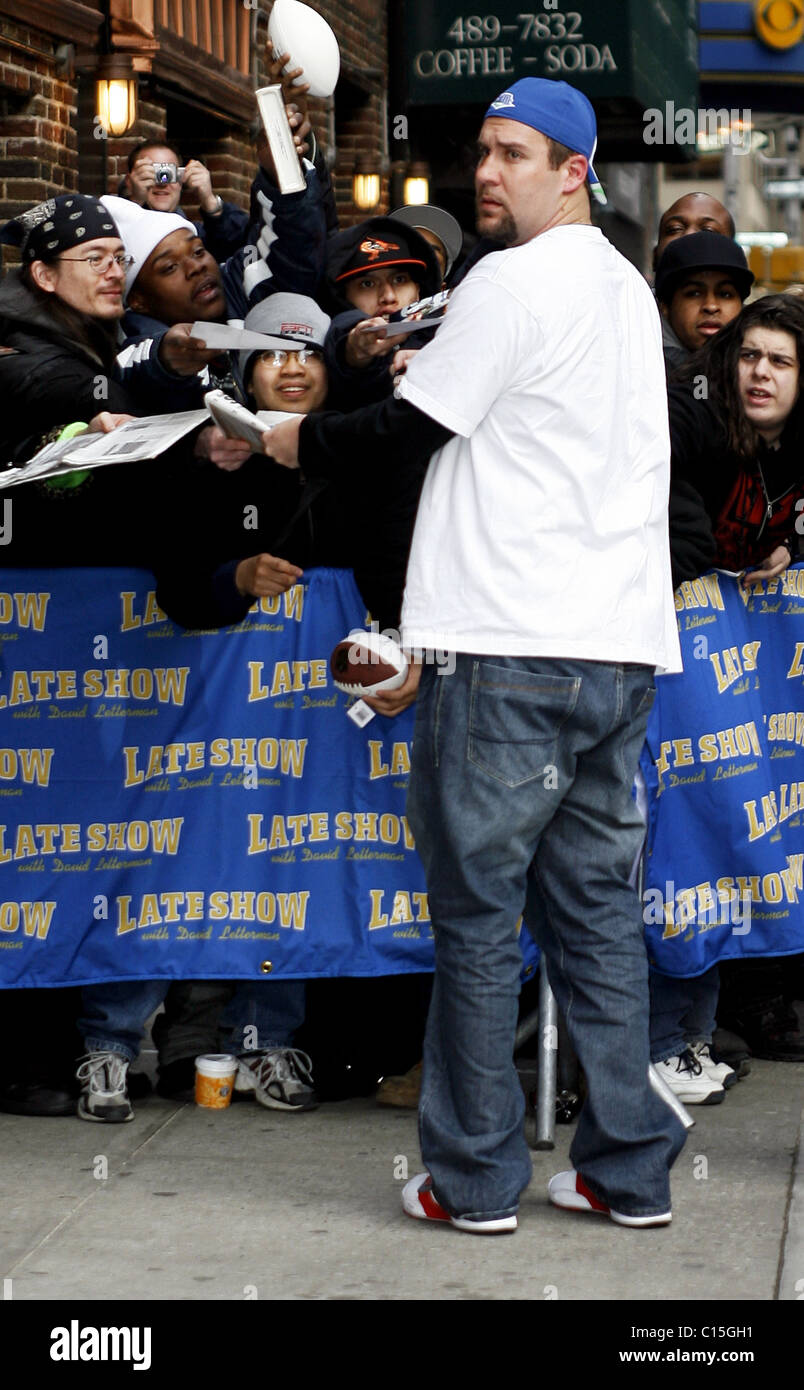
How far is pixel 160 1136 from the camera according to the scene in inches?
180

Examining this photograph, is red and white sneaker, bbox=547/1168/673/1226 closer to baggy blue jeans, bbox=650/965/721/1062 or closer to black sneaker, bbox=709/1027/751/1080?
baggy blue jeans, bbox=650/965/721/1062

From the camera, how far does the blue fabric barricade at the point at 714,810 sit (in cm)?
479

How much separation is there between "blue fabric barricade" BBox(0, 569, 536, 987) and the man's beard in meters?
1.14

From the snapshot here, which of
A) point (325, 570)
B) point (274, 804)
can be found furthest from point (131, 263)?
point (274, 804)

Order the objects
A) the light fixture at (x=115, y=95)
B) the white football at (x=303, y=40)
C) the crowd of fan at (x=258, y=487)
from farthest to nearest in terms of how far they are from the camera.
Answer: the light fixture at (x=115, y=95) < the white football at (x=303, y=40) < the crowd of fan at (x=258, y=487)

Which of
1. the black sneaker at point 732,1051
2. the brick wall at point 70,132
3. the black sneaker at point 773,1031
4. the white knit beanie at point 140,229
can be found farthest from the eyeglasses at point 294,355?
the brick wall at point 70,132

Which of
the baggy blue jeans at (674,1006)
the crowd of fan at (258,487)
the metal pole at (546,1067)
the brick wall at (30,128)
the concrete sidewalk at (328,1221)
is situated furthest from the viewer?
the brick wall at (30,128)

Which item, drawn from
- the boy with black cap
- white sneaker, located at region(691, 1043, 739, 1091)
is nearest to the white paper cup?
white sneaker, located at region(691, 1043, 739, 1091)

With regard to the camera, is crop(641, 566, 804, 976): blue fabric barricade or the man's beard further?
crop(641, 566, 804, 976): blue fabric barricade

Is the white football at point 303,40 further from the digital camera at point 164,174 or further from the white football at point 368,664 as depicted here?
the white football at point 368,664

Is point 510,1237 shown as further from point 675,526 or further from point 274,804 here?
point 675,526

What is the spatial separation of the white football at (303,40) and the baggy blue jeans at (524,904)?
2.64 m

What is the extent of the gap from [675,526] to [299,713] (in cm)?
101

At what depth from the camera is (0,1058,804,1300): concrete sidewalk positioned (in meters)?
3.58
